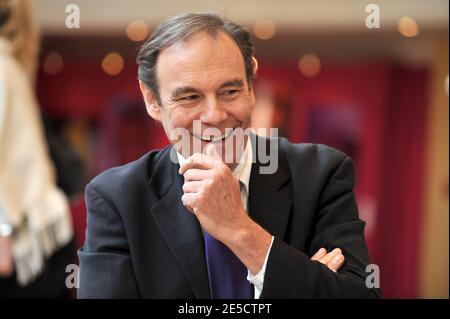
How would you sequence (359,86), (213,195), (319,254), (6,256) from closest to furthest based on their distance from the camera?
(213,195) < (319,254) < (6,256) < (359,86)

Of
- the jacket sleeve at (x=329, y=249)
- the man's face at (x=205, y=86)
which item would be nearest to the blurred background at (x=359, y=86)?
the jacket sleeve at (x=329, y=249)

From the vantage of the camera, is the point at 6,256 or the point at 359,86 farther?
the point at 359,86

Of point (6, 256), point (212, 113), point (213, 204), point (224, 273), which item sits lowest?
point (6, 256)

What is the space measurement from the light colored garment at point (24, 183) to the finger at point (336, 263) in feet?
2.96

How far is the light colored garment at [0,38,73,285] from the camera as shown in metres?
1.65

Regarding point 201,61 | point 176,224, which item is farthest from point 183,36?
point 176,224

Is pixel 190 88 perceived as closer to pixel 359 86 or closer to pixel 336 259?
pixel 336 259

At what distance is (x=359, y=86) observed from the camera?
3.67 metres

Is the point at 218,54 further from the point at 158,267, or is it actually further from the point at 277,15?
the point at 277,15

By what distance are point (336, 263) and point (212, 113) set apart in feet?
0.85

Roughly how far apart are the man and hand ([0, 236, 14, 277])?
0.74 m

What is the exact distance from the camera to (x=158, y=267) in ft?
3.22

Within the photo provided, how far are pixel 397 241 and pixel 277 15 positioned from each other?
1349 mm
